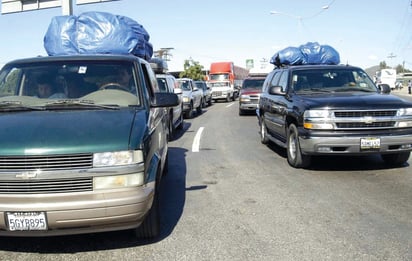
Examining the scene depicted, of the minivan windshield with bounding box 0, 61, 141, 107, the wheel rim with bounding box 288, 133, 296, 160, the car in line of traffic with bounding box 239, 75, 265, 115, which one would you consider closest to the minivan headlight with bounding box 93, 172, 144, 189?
the minivan windshield with bounding box 0, 61, 141, 107

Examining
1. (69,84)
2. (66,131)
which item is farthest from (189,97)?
(66,131)

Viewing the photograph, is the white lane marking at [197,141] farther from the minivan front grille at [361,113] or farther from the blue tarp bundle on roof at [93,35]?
the minivan front grille at [361,113]

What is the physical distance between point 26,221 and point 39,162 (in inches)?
19.8

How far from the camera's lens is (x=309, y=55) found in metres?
13.9

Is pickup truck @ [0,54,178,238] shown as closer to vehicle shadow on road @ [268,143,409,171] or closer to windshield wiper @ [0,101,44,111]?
windshield wiper @ [0,101,44,111]

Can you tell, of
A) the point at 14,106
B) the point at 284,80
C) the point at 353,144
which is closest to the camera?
the point at 14,106

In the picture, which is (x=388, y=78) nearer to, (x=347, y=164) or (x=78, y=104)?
(x=347, y=164)

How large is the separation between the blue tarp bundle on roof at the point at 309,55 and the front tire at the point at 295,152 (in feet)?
21.3

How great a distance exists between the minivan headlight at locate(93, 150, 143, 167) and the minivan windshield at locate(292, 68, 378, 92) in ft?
16.7

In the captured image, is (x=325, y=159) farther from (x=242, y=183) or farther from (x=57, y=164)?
(x=57, y=164)

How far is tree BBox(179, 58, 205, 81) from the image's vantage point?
237 ft

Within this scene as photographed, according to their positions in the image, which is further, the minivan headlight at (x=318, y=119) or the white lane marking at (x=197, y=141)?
the white lane marking at (x=197, y=141)

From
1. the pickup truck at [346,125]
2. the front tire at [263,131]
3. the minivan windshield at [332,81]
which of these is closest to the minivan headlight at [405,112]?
the pickup truck at [346,125]

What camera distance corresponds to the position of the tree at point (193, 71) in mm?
72188
